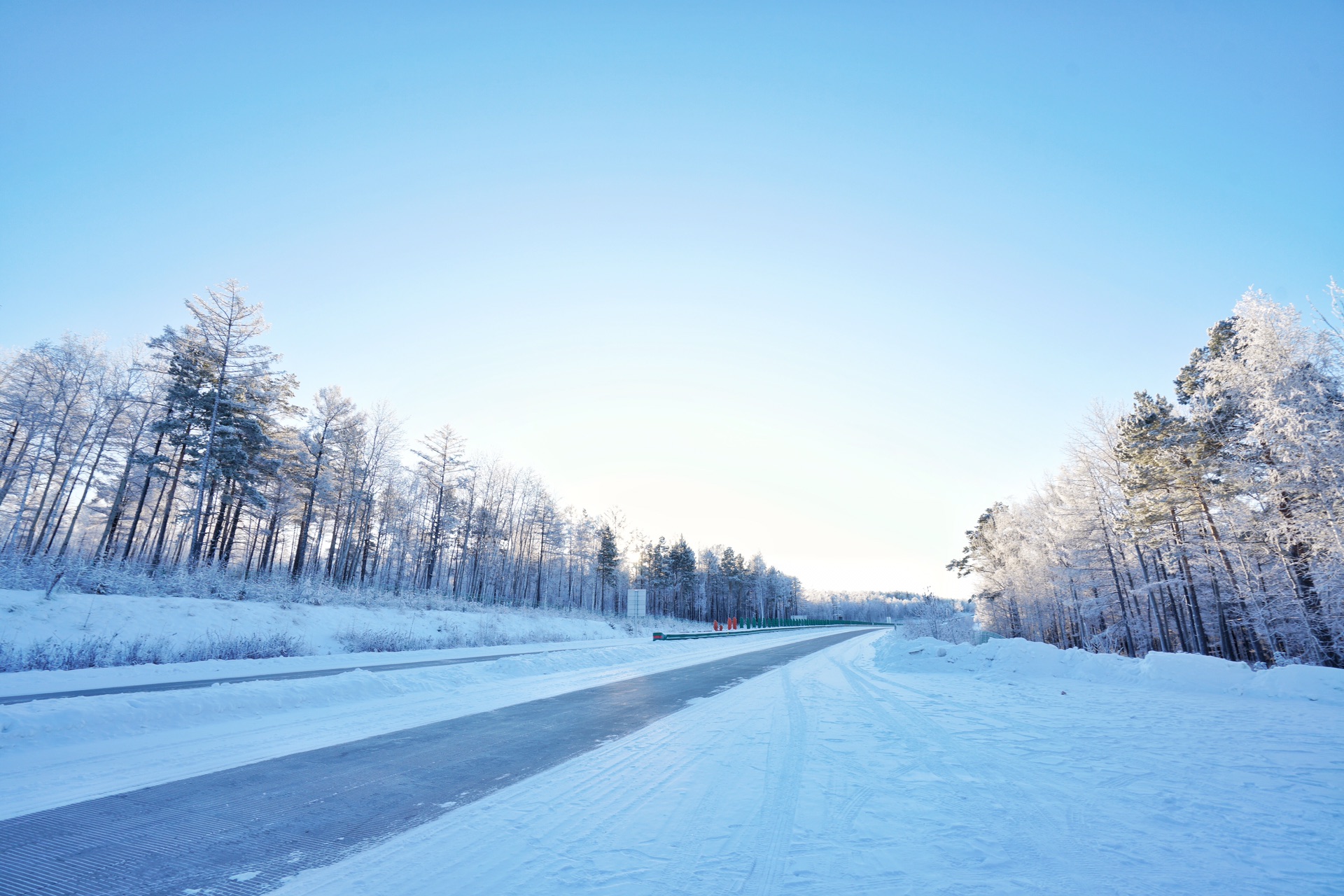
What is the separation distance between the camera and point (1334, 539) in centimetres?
1450

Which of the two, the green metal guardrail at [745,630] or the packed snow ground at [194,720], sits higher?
the packed snow ground at [194,720]

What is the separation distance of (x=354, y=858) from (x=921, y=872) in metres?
3.10

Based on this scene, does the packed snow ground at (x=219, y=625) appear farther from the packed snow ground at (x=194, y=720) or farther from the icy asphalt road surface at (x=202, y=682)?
the icy asphalt road surface at (x=202, y=682)

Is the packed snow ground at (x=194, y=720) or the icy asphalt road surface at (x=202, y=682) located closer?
the packed snow ground at (x=194, y=720)

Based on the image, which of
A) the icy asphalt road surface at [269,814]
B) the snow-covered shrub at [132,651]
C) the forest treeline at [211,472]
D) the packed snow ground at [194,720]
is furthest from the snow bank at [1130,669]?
the forest treeline at [211,472]

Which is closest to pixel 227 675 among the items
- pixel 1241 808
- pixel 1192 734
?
pixel 1241 808

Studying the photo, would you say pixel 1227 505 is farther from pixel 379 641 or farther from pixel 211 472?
pixel 211 472

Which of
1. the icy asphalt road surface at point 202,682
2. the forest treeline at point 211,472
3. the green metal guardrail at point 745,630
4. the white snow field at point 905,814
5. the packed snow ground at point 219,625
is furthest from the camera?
the green metal guardrail at point 745,630

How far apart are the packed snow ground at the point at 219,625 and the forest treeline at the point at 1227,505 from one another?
2844 centimetres

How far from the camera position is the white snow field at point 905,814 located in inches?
104

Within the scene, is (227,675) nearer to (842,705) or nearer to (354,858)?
(354,858)

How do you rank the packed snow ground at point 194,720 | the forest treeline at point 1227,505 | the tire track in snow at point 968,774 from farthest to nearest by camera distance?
the forest treeline at point 1227,505 < the packed snow ground at point 194,720 < the tire track in snow at point 968,774

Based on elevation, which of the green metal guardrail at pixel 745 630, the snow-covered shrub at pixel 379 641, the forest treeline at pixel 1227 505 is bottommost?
the green metal guardrail at pixel 745 630

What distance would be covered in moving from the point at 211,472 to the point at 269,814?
30793mm
